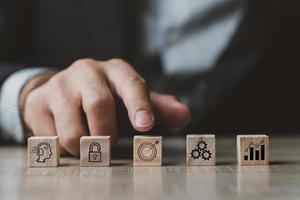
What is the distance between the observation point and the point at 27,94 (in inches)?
60.0

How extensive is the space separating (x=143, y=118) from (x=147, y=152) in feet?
0.22

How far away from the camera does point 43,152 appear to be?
1.08 meters

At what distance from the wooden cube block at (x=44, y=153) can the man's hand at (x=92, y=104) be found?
0.08 m

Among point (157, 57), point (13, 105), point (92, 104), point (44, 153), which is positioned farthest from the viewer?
point (157, 57)

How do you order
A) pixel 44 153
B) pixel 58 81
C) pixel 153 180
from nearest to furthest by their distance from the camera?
pixel 153 180, pixel 44 153, pixel 58 81

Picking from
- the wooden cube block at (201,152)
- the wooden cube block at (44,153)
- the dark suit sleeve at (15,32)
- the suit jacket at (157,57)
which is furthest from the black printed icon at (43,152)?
the dark suit sleeve at (15,32)

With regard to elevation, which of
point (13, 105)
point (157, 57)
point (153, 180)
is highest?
point (157, 57)

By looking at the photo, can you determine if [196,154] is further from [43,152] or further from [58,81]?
[58,81]

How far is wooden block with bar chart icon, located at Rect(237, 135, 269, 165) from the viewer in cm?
109

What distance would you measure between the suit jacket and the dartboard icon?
974 millimetres

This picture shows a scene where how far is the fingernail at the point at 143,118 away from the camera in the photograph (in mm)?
1117

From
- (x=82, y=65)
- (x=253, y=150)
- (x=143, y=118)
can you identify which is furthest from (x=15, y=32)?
(x=253, y=150)

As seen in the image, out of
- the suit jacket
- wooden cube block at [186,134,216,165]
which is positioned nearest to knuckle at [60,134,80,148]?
wooden cube block at [186,134,216,165]

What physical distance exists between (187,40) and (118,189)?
1.35 meters
